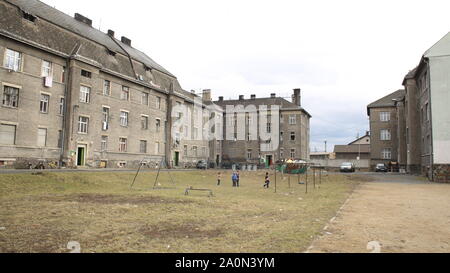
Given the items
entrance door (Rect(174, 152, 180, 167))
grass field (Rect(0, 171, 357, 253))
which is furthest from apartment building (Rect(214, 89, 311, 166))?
grass field (Rect(0, 171, 357, 253))

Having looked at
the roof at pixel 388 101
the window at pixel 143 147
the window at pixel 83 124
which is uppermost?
the roof at pixel 388 101

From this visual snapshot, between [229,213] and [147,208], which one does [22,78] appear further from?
[229,213]

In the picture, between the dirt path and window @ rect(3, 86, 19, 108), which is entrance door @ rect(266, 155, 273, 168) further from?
the dirt path

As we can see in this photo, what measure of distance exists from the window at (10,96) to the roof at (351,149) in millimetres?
75747

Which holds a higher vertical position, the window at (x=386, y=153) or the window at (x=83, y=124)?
the window at (x=83, y=124)

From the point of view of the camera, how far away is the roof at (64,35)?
27.2 meters

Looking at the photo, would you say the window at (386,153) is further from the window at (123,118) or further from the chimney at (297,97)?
the window at (123,118)

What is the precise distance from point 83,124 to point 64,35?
29.8ft

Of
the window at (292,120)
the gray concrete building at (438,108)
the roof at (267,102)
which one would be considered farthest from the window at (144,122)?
the gray concrete building at (438,108)

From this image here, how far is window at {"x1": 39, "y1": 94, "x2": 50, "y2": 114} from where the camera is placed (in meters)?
28.9

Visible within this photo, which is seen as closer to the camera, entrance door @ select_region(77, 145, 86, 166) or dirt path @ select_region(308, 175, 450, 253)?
dirt path @ select_region(308, 175, 450, 253)

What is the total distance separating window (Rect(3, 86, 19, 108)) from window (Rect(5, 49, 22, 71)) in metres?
1.76

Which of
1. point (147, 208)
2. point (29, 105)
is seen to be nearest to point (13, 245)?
point (147, 208)
